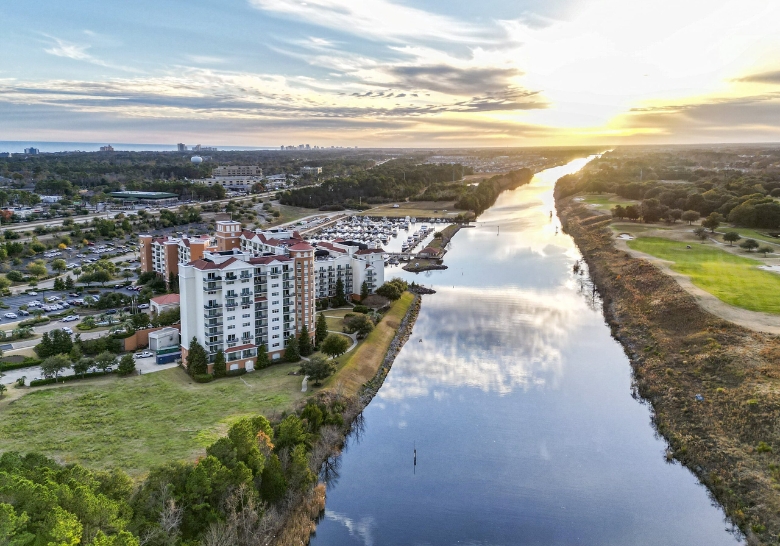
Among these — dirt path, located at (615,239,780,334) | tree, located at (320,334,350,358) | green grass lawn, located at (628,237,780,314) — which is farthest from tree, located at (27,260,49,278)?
green grass lawn, located at (628,237,780,314)

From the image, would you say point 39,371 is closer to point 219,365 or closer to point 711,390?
point 219,365

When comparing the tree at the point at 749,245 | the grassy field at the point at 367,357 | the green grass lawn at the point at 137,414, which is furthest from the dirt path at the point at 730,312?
the green grass lawn at the point at 137,414

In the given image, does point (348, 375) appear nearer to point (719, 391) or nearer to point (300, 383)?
point (300, 383)

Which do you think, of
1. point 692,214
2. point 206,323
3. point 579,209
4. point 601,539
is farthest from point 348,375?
point 579,209

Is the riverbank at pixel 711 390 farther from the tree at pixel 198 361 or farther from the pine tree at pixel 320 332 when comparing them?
the tree at pixel 198 361

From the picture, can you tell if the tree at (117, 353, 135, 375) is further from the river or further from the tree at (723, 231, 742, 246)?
the tree at (723, 231, 742, 246)
